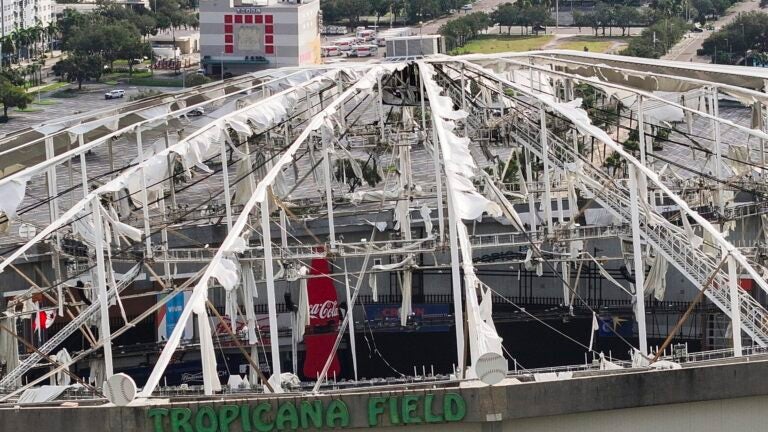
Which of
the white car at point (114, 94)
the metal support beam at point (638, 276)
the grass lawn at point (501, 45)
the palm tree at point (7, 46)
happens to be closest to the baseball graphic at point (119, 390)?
the metal support beam at point (638, 276)

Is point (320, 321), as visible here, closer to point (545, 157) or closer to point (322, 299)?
point (322, 299)

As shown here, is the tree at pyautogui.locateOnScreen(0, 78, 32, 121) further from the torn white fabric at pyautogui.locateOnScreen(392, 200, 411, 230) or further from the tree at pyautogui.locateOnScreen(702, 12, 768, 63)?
the torn white fabric at pyautogui.locateOnScreen(392, 200, 411, 230)

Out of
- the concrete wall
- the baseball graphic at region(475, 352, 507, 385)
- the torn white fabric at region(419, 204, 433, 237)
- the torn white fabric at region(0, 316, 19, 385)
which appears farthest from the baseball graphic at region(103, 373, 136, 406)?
the torn white fabric at region(419, 204, 433, 237)

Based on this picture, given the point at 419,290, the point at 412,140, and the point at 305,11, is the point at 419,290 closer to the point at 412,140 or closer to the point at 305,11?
the point at 412,140

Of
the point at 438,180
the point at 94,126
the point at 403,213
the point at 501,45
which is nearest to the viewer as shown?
the point at 438,180

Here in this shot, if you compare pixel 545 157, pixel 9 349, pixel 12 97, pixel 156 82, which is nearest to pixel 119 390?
pixel 9 349

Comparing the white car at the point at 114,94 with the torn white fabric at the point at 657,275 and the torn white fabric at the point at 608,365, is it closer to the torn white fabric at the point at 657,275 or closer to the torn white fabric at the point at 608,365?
the torn white fabric at the point at 657,275

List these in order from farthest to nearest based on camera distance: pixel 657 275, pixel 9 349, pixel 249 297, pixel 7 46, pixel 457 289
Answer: pixel 7 46 → pixel 657 275 → pixel 9 349 → pixel 249 297 → pixel 457 289
